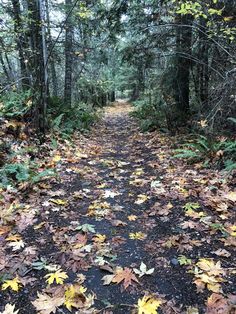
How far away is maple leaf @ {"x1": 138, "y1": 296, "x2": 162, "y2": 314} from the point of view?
2.73m

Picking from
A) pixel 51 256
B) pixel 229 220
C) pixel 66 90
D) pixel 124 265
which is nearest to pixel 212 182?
pixel 229 220

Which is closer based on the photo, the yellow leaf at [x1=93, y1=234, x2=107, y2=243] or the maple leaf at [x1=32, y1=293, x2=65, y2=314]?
the maple leaf at [x1=32, y1=293, x2=65, y2=314]

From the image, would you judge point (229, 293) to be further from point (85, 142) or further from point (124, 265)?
point (85, 142)

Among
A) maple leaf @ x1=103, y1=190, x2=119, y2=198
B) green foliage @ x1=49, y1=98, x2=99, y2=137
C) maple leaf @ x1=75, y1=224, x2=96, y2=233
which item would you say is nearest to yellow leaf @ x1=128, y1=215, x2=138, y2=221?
maple leaf @ x1=75, y1=224, x2=96, y2=233

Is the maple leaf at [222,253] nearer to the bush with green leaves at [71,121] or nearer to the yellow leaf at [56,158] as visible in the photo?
the yellow leaf at [56,158]

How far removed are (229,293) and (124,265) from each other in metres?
1.11

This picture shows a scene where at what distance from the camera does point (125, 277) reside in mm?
3164

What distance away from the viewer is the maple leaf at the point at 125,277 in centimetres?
310

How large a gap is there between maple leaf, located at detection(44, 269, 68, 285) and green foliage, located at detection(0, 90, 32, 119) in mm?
5215

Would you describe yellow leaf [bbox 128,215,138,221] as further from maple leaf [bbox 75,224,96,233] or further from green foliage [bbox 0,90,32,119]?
green foliage [bbox 0,90,32,119]

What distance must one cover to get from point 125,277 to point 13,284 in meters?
1.12

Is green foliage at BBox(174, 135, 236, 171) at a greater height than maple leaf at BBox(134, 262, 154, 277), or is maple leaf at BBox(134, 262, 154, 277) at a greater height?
green foliage at BBox(174, 135, 236, 171)

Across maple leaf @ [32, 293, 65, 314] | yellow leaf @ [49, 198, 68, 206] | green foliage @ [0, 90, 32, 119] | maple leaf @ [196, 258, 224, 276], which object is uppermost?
green foliage @ [0, 90, 32, 119]

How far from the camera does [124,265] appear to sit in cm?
341
